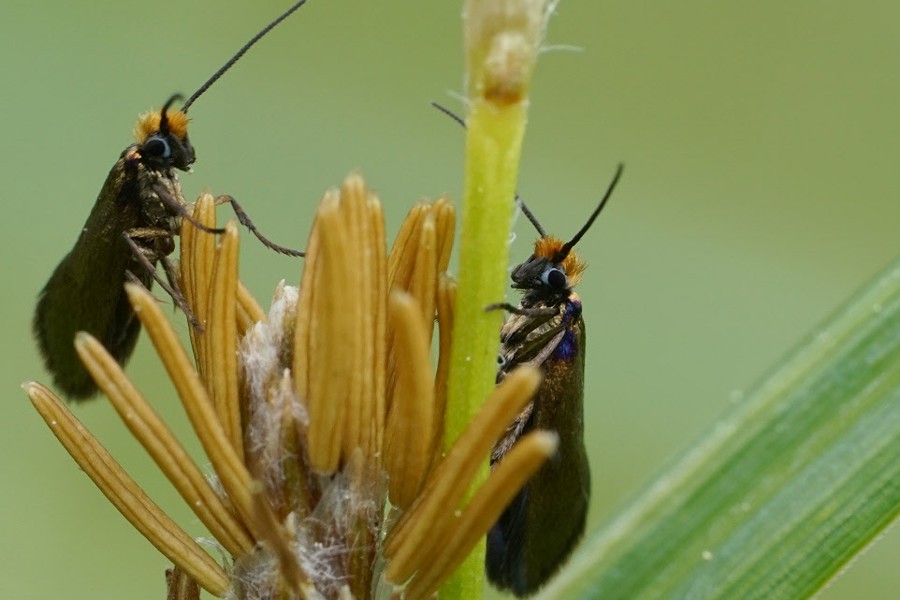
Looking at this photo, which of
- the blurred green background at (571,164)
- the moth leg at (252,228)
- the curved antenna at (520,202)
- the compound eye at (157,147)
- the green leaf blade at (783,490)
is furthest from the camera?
the blurred green background at (571,164)

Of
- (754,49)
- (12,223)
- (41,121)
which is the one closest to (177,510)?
(12,223)

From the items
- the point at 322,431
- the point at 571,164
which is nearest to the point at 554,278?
the point at 322,431

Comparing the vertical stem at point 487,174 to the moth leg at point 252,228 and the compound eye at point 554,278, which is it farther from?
the compound eye at point 554,278

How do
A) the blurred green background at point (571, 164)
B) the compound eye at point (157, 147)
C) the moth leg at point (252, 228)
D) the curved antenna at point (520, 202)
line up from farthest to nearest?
the blurred green background at point (571, 164) → the compound eye at point (157, 147) → the moth leg at point (252, 228) → the curved antenna at point (520, 202)

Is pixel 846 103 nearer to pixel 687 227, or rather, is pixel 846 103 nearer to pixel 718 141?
pixel 718 141

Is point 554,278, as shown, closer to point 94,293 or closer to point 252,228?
point 252,228

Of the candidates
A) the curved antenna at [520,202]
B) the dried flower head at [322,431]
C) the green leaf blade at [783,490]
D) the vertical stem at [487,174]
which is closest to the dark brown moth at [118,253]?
the curved antenna at [520,202]

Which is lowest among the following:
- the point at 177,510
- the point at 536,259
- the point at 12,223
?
the point at 177,510
